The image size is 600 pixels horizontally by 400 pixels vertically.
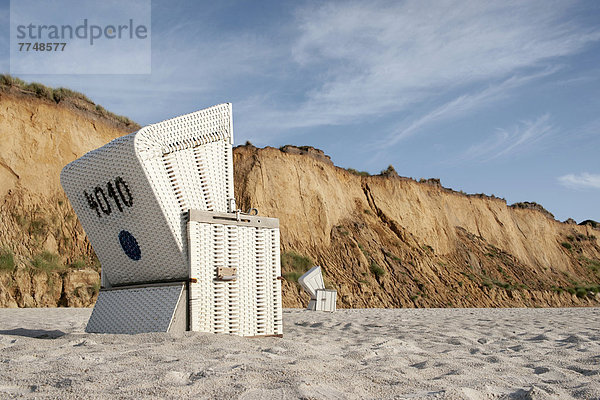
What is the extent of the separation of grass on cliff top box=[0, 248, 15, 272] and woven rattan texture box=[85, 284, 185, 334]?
1123 centimetres

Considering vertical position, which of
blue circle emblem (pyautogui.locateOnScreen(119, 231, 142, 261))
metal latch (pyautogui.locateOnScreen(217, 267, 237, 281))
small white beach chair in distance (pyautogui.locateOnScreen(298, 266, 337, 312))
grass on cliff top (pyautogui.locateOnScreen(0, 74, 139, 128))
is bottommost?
small white beach chair in distance (pyautogui.locateOnScreen(298, 266, 337, 312))

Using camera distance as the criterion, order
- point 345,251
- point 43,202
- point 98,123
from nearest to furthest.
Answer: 1. point 43,202
2. point 98,123
3. point 345,251

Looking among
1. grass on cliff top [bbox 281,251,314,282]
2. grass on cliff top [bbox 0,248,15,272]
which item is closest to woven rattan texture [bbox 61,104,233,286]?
grass on cliff top [bbox 0,248,15,272]

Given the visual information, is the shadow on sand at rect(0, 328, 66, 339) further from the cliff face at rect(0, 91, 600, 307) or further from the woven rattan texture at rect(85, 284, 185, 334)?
the cliff face at rect(0, 91, 600, 307)

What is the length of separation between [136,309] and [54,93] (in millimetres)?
18278

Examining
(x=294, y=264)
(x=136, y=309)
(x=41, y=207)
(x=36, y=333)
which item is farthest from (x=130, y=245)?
(x=294, y=264)

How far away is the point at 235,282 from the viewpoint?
5.45 metres

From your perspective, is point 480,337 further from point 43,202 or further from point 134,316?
point 43,202

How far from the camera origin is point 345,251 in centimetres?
2527

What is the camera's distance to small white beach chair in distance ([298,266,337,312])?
12.9 metres

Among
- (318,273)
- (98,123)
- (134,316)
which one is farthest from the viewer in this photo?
(98,123)

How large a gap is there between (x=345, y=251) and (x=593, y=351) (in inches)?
803

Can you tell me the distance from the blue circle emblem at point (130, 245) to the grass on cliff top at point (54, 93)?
17.3 meters

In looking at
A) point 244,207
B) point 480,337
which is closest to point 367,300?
point 244,207
